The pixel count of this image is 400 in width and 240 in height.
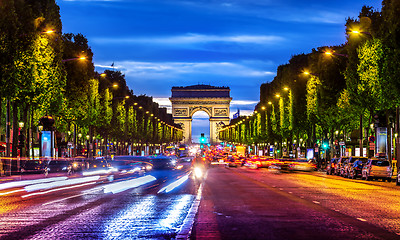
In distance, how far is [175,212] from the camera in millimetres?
16594

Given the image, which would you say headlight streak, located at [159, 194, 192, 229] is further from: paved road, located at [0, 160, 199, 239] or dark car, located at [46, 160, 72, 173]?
dark car, located at [46, 160, 72, 173]

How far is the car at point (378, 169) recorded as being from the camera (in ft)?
134

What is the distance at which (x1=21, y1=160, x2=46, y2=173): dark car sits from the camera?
42688 mm

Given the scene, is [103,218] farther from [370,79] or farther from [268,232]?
[370,79]

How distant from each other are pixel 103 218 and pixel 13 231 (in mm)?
2893

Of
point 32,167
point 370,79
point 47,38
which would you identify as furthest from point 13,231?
point 47,38

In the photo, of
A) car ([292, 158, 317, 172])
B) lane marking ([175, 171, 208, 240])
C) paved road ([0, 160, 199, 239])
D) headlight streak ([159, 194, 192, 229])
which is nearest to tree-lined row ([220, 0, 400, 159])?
car ([292, 158, 317, 172])

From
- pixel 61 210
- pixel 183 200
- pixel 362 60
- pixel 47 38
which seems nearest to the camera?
pixel 61 210

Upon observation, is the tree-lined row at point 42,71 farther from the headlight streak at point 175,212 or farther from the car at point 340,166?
the car at point 340,166

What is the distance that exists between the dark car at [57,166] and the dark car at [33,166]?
0.48m

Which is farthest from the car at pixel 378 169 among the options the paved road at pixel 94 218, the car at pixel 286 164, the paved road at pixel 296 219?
the paved road at pixel 94 218

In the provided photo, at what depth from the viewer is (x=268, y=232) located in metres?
12.1

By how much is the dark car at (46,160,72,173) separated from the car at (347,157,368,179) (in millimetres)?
20839

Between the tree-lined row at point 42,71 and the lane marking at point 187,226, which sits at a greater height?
the tree-lined row at point 42,71
